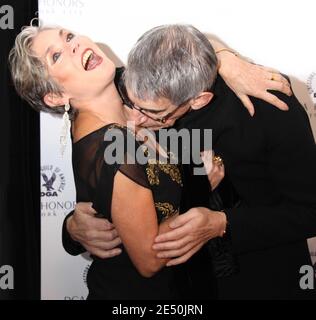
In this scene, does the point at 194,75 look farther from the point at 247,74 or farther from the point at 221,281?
the point at 221,281

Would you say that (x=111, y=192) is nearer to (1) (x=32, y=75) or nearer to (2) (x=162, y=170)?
(2) (x=162, y=170)

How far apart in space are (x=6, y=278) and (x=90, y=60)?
3.15 ft

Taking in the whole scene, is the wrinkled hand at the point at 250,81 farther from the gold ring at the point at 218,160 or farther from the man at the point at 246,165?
the gold ring at the point at 218,160

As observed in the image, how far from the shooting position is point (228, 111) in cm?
148

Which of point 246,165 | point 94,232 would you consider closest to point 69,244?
point 94,232

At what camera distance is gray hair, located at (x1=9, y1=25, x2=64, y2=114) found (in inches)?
62.2

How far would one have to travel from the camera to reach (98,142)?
146 cm

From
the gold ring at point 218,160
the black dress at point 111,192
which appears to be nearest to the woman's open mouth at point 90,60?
the black dress at point 111,192

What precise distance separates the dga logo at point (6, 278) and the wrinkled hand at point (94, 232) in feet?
1.30

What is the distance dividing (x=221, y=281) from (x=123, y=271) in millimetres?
Result: 381

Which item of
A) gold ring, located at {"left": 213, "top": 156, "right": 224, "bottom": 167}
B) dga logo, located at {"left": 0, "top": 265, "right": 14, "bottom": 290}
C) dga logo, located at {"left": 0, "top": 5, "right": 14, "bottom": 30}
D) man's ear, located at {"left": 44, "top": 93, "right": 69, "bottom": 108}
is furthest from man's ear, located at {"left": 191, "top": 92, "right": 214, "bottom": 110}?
dga logo, located at {"left": 0, "top": 265, "right": 14, "bottom": 290}

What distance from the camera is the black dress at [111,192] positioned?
1.42 metres

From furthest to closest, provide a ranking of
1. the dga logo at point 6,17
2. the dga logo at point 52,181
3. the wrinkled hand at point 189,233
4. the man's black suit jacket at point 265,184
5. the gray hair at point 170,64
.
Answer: the dga logo at point 52,181, the dga logo at point 6,17, the wrinkled hand at point 189,233, the man's black suit jacket at point 265,184, the gray hair at point 170,64
